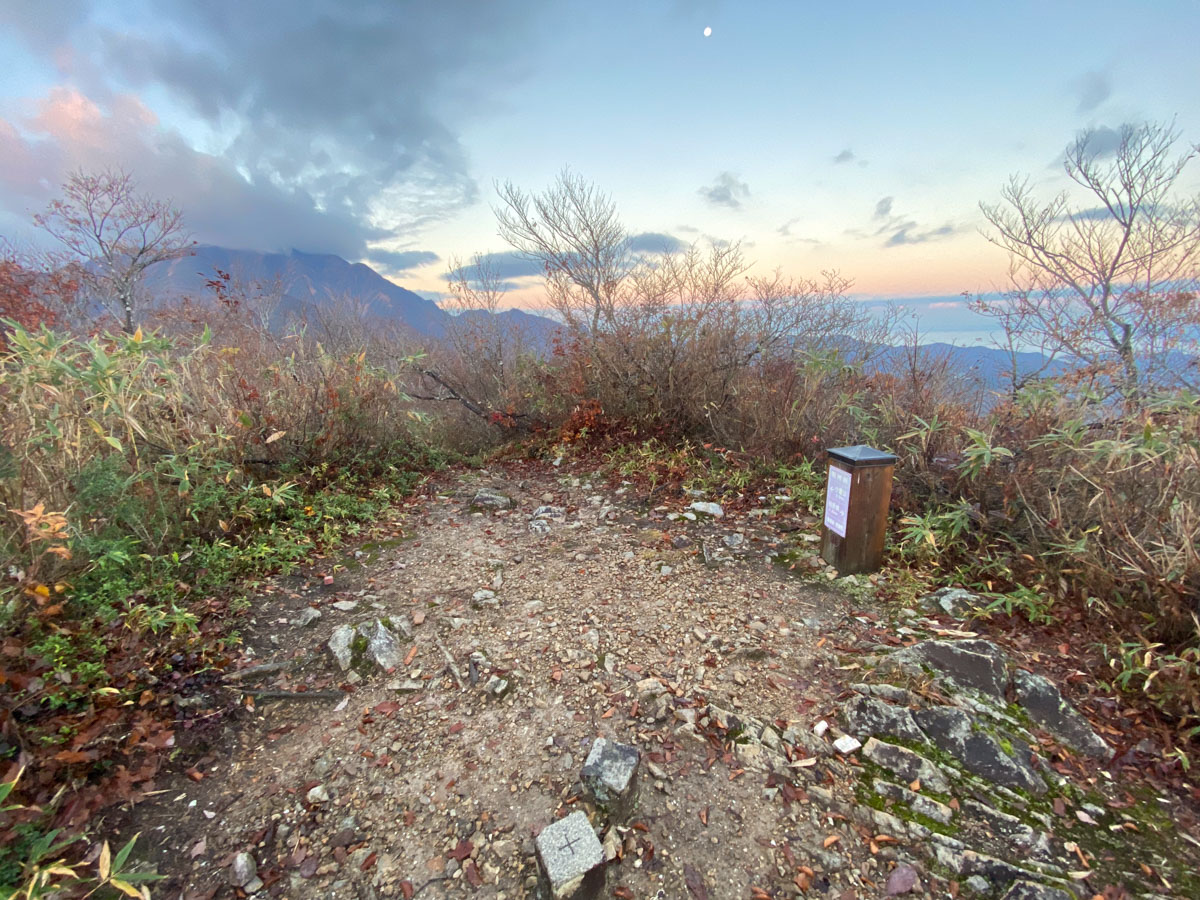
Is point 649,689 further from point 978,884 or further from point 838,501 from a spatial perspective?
point 838,501

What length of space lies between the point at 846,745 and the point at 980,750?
20.4 inches

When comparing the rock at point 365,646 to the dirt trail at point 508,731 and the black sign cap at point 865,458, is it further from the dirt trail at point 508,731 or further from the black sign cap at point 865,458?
the black sign cap at point 865,458

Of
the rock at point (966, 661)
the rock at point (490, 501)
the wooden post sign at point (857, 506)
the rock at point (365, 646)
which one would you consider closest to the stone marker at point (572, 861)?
the rock at point (365, 646)

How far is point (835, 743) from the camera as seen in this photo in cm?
210

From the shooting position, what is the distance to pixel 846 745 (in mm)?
2086

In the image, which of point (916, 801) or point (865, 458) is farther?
point (865, 458)

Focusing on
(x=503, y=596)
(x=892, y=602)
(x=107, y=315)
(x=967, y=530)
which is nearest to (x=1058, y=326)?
(x=967, y=530)

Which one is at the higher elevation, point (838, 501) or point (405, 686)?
point (838, 501)

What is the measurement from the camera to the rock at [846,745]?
6.79ft

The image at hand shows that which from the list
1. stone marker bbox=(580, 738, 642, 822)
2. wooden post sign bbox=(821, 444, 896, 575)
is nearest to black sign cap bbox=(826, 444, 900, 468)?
wooden post sign bbox=(821, 444, 896, 575)

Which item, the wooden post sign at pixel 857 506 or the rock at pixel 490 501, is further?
the rock at pixel 490 501

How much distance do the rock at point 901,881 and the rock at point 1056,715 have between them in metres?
1.02

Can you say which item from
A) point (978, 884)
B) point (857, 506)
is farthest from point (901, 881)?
point (857, 506)

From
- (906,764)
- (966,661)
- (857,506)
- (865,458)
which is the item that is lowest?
(906,764)
